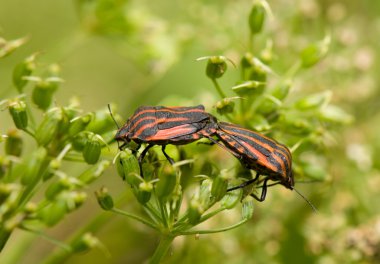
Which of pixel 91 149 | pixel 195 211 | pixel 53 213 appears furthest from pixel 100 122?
pixel 195 211

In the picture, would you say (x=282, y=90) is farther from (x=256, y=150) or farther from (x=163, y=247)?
(x=163, y=247)

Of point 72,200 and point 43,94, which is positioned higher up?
point 43,94

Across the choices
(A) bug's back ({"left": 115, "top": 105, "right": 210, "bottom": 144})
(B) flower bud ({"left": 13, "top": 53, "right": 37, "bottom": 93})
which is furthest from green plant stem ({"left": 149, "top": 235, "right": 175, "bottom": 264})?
(B) flower bud ({"left": 13, "top": 53, "right": 37, "bottom": 93})

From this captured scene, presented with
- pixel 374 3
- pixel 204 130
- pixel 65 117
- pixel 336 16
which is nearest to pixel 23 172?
→ pixel 65 117

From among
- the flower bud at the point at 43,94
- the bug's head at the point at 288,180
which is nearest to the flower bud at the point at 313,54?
the bug's head at the point at 288,180

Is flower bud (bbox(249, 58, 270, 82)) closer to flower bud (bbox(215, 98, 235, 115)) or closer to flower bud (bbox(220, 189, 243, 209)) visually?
flower bud (bbox(215, 98, 235, 115))

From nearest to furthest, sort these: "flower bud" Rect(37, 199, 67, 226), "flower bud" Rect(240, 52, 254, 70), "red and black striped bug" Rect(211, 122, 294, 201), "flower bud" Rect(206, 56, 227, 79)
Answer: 1. "flower bud" Rect(37, 199, 67, 226)
2. "red and black striped bug" Rect(211, 122, 294, 201)
3. "flower bud" Rect(206, 56, 227, 79)
4. "flower bud" Rect(240, 52, 254, 70)

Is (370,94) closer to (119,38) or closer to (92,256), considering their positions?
(119,38)
